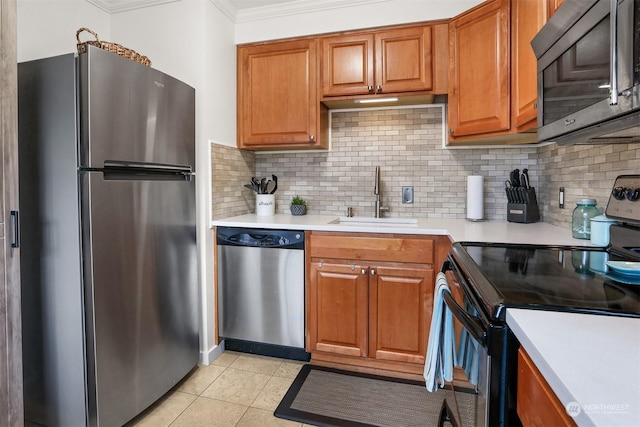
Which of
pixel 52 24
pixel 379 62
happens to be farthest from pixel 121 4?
pixel 379 62

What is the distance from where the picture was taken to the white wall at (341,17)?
2244 mm

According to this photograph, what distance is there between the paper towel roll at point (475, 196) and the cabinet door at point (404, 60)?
2.27 feet

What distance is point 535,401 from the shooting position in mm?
610

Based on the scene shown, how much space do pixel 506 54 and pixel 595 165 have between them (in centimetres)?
77

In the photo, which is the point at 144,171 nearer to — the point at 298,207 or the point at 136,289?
the point at 136,289

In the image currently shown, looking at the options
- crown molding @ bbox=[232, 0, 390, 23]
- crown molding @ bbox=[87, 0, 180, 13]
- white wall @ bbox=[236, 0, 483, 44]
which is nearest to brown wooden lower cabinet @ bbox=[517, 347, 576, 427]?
white wall @ bbox=[236, 0, 483, 44]

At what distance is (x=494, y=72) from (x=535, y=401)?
1.90m

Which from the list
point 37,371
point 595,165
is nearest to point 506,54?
point 595,165

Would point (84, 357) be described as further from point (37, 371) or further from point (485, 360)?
point (485, 360)

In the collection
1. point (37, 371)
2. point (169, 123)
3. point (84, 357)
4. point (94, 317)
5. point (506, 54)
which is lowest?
point (37, 371)

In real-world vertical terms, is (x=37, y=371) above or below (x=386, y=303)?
below

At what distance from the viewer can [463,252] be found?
1.32 metres

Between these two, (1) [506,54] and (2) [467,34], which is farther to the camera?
(2) [467,34]

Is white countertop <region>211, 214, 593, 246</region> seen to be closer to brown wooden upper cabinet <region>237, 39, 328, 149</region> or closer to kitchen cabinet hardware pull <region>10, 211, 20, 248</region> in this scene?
brown wooden upper cabinet <region>237, 39, 328, 149</region>
